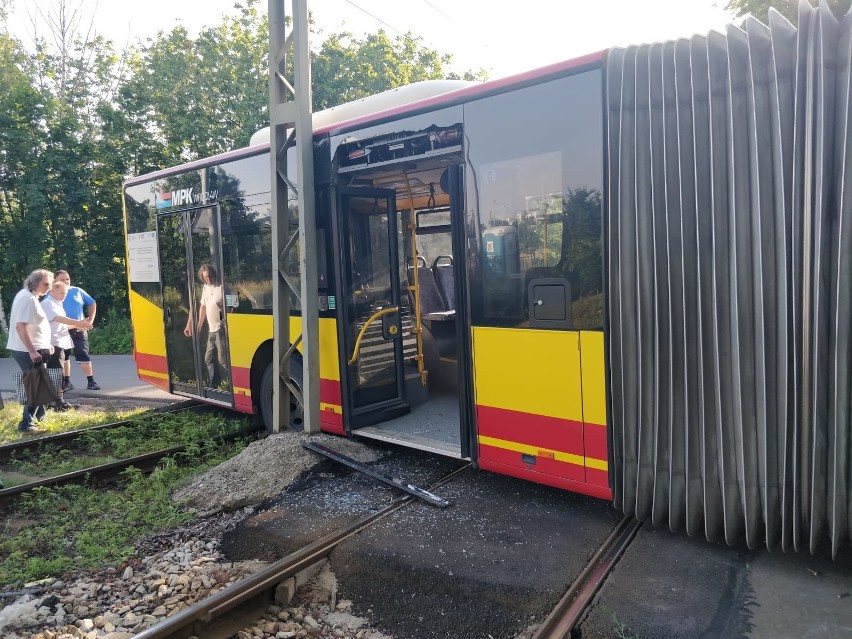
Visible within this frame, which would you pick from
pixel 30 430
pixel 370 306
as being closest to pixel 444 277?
pixel 370 306

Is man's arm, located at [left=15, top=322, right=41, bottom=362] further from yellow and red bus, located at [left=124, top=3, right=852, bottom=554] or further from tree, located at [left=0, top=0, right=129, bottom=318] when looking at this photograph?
tree, located at [left=0, top=0, right=129, bottom=318]

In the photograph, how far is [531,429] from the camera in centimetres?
441

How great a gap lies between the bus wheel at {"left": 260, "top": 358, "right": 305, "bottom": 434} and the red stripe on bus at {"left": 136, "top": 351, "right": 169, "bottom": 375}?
5.99 feet

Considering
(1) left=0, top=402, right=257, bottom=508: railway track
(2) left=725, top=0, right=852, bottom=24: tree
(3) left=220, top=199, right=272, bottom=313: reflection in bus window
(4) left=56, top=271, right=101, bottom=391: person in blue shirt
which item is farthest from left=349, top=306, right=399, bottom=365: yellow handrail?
(2) left=725, top=0, right=852, bottom=24: tree

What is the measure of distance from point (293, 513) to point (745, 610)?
298 centimetres

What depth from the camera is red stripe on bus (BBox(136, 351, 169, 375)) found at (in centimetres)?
821

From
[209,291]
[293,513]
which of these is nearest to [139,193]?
[209,291]

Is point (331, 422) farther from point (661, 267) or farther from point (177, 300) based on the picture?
point (661, 267)

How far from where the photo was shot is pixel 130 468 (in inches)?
237

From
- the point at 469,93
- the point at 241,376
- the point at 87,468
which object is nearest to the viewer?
the point at 469,93

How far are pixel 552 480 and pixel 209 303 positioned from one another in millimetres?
4497

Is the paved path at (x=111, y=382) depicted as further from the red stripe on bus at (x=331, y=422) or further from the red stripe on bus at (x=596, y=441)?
the red stripe on bus at (x=596, y=441)

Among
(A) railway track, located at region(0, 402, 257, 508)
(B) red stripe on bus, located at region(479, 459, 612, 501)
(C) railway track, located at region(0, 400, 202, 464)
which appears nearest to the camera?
(B) red stripe on bus, located at region(479, 459, 612, 501)

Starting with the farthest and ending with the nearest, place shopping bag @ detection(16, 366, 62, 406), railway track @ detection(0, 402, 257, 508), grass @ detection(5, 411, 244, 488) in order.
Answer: shopping bag @ detection(16, 366, 62, 406), grass @ detection(5, 411, 244, 488), railway track @ detection(0, 402, 257, 508)
